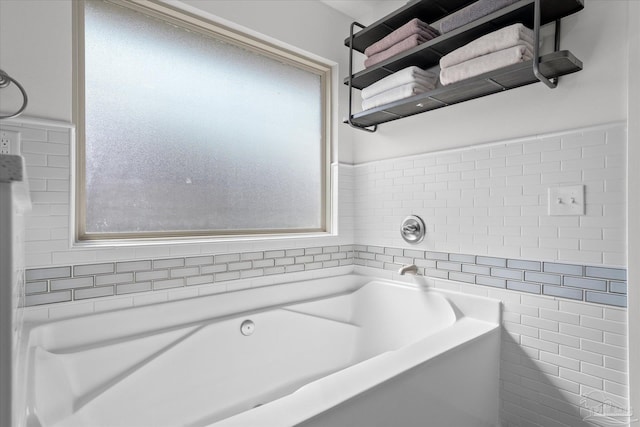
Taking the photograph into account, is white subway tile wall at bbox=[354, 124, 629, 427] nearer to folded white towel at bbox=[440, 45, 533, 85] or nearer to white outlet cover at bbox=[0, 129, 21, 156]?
folded white towel at bbox=[440, 45, 533, 85]

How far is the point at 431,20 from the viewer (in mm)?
1928

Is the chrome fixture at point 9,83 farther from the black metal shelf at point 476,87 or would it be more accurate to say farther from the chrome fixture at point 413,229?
the chrome fixture at point 413,229

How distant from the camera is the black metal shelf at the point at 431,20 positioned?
1.43 meters

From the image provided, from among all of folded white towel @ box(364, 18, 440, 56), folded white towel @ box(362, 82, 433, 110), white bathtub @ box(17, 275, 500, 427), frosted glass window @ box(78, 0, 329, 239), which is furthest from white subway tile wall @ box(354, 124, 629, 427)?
frosted glass window @ box(78, 0, 329, 239)

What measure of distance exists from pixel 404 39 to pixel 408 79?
222mm

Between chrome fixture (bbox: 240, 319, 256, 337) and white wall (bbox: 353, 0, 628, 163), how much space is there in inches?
52.1

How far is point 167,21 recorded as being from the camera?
181cm

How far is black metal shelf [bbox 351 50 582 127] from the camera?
1.38 metres

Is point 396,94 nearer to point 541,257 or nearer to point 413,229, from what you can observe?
point 413,229

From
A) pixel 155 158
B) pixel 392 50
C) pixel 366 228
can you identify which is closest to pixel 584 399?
pixel 366 228

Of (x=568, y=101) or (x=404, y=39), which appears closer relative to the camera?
(x=568, y=101)

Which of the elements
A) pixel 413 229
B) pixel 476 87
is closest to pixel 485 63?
pixel 476 87

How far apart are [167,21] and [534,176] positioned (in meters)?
1.89

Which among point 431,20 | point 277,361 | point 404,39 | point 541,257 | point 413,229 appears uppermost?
point 431,20
